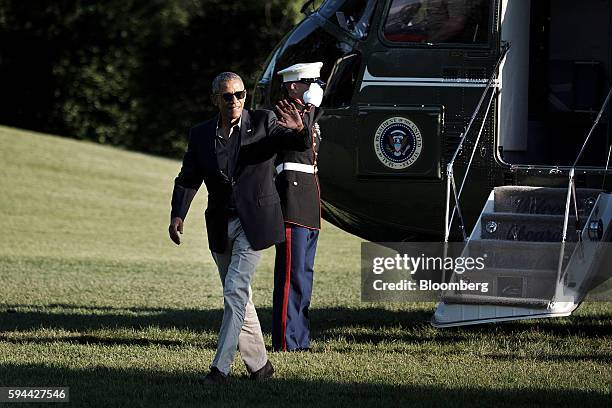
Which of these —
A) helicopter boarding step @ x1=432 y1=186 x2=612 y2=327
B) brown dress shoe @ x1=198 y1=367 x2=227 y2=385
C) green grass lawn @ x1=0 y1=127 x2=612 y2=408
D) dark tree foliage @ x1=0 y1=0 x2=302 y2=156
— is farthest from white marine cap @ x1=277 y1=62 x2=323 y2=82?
dark tree foliage @ x1=0 y1=0 x2=302 y2=156

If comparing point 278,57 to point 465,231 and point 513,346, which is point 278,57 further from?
point 513,346

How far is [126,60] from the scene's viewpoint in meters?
31.6

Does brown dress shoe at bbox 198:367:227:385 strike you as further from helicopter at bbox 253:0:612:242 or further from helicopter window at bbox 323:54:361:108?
helicopter window at bbox 323:54:361:108

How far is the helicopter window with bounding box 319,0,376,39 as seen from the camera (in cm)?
951

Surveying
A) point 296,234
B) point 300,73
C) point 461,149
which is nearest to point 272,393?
point 296,234

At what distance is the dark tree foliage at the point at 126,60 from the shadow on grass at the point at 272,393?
24.4 meters

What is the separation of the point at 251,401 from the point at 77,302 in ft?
16.4

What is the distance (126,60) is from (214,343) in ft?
78.0

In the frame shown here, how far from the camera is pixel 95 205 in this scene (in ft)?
72.5

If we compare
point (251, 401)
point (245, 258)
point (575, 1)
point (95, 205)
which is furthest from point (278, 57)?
point (95, 205)

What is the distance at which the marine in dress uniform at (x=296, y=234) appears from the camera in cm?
834

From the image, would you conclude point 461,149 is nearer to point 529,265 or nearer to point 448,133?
point 448,133

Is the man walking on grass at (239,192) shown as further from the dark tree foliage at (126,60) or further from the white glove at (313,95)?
the dark tree foliage at (126,60)

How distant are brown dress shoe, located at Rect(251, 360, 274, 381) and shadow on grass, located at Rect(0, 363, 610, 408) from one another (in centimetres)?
6
